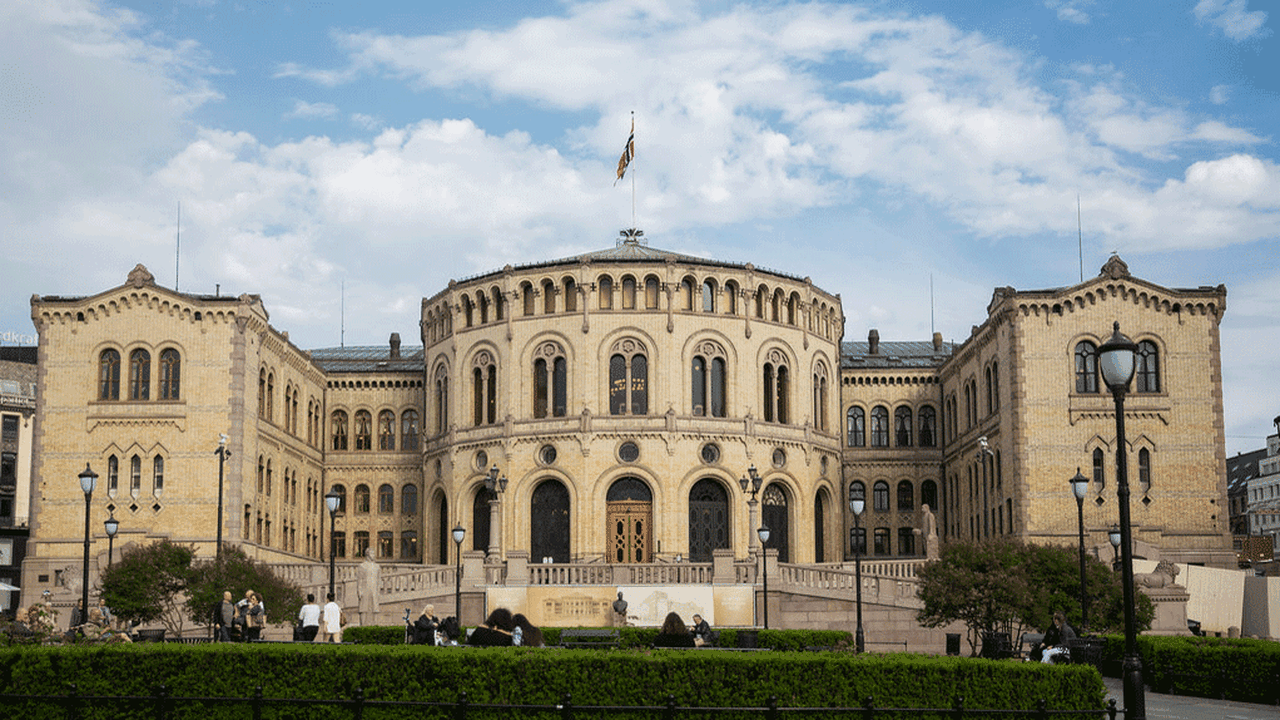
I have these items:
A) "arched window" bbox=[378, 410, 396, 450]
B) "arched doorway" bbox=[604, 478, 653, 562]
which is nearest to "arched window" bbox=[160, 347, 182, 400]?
"arched window" bbox=[378, 410, 396, 450]

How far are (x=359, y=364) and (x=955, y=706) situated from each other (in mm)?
60090

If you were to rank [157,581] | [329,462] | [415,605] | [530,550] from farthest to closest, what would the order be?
[329,462]
[530,550]
[415,605]
[157,581]

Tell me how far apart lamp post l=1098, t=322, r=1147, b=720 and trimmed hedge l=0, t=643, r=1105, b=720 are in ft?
7.49

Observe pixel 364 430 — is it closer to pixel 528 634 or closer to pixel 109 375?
pixel 109 375

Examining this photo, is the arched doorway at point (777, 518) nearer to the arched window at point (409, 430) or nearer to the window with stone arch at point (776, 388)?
the window with stone arch at point (776, 388)

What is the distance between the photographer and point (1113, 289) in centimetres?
5644

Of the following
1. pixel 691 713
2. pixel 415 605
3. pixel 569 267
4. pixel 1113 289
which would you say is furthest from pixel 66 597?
pixel 1113 289

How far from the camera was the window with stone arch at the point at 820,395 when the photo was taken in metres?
66.1

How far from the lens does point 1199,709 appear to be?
83.4 feet

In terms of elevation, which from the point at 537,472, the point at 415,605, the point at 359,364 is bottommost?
the point at 415,605

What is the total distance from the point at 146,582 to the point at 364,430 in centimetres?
2921

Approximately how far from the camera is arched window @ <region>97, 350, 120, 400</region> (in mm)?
56750

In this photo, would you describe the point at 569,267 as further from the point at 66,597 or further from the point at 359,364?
the point at 66,597

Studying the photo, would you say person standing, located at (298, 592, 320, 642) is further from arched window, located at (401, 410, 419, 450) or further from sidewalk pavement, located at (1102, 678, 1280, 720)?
arched window, located at (401, 410, 419, 450)
